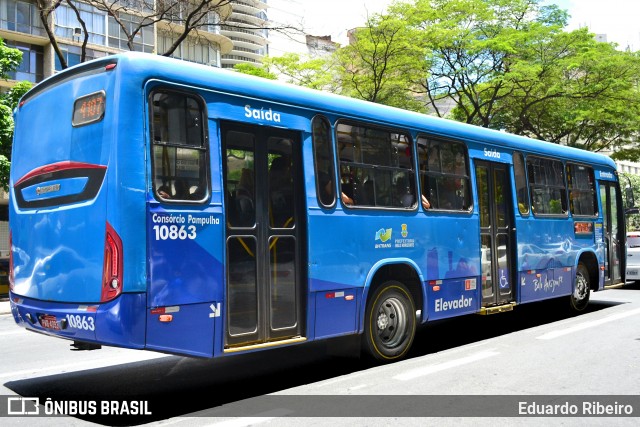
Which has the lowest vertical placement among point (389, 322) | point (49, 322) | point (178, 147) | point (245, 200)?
point (389, 322)

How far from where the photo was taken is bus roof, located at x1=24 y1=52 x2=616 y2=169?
5500 mm

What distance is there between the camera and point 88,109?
5637mm

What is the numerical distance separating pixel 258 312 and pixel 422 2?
2142 centimetres

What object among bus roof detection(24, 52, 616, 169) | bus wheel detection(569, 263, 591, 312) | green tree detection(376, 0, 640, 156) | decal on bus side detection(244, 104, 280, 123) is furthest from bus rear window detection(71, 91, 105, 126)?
green tree detection(376, 0, 640, 156)

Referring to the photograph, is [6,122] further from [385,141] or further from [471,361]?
[471,361]

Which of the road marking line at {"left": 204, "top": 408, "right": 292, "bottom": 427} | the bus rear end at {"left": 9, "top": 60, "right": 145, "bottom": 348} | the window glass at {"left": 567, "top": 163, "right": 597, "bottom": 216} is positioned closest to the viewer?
the road marking line at {"left": 204, "top": 408, "right": 292, "bottom": 427}

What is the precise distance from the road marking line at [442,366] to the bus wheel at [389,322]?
0.56m

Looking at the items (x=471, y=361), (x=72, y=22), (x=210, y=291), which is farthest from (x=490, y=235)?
(x=72, y=22)

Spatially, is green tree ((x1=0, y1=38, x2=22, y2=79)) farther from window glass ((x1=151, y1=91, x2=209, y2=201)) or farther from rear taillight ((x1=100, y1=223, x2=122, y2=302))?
rear taillight ((x1=100, y1=223, x2=122, y2=302))

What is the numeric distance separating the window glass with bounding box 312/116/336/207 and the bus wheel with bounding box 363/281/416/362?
4.57ft

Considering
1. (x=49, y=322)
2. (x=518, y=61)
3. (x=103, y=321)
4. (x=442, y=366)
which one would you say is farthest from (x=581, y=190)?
(x=518, y=61)

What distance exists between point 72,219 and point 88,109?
987 millimetres

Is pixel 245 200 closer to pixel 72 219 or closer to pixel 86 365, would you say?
pixel 72 219

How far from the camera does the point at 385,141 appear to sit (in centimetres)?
774
